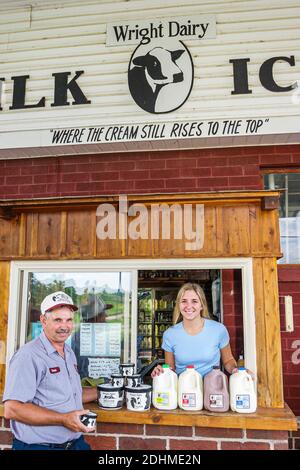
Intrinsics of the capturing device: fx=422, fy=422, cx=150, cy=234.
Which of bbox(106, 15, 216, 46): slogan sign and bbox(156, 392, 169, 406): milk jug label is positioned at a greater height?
bbox(106, 15, 216, 46): slogan sign

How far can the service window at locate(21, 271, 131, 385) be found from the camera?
4137mm

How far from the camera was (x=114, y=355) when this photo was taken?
14.0 feet

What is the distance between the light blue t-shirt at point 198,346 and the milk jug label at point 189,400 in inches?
8.7

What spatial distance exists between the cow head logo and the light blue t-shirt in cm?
241

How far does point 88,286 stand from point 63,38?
2.90m

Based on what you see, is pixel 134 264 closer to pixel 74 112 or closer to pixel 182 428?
pixel 182 428

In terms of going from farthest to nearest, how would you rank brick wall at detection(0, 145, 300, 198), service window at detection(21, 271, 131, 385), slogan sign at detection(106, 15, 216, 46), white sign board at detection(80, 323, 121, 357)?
brick wall at detection(0, 145, 300, 198) → slogan sign at detection(106, 15, 216, 46) → white sign board at detection(80, 323, 121, 357) → service window at detection(21, 271, 131, 385)

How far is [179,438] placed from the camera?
3.23m

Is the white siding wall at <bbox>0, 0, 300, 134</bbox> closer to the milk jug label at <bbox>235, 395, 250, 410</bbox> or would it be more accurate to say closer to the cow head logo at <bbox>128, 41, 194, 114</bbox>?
the cow head logo at <bbox>128, 41, 194, 114</bbox>

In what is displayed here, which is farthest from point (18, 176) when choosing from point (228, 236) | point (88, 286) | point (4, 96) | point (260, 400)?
point (260, 400)

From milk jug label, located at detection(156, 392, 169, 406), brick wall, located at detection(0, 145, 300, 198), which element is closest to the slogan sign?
brick wall, located at detection(0, 145, 300, 198)

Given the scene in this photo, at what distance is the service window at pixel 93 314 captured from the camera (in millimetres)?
4137

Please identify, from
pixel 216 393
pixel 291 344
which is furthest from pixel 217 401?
pixel 291 344

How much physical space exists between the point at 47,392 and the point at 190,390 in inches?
45.2
